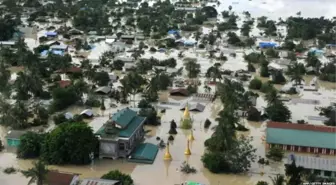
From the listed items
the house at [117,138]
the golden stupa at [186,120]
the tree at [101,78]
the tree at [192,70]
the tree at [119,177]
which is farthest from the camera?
the tree at [192,70]

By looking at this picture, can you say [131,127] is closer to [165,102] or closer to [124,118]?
[124,118]

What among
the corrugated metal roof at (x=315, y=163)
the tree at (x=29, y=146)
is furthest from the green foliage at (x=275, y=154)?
the tree at (x=29, y=146)

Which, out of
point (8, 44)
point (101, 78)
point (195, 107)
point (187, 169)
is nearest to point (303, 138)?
point (187, 169)

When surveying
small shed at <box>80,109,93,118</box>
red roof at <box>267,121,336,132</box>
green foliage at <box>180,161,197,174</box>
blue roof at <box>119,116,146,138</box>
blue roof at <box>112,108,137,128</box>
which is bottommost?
green foliage at <box>180,161,197,174</box>

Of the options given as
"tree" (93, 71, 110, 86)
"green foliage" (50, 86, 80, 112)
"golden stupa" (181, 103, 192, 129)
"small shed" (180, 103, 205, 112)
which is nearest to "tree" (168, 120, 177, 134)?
"golden stupa" (181, 103, 192, 129)

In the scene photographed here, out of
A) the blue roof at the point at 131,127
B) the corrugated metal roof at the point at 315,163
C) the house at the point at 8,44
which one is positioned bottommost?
the corrugated metal roof at the point at 315,163

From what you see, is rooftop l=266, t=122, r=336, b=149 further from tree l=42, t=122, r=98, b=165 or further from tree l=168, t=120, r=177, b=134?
tree l=42, t=122, r=98, b=165

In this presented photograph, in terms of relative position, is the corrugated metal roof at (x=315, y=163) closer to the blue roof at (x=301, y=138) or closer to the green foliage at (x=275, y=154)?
the green foliage at (x=275, y=154)
